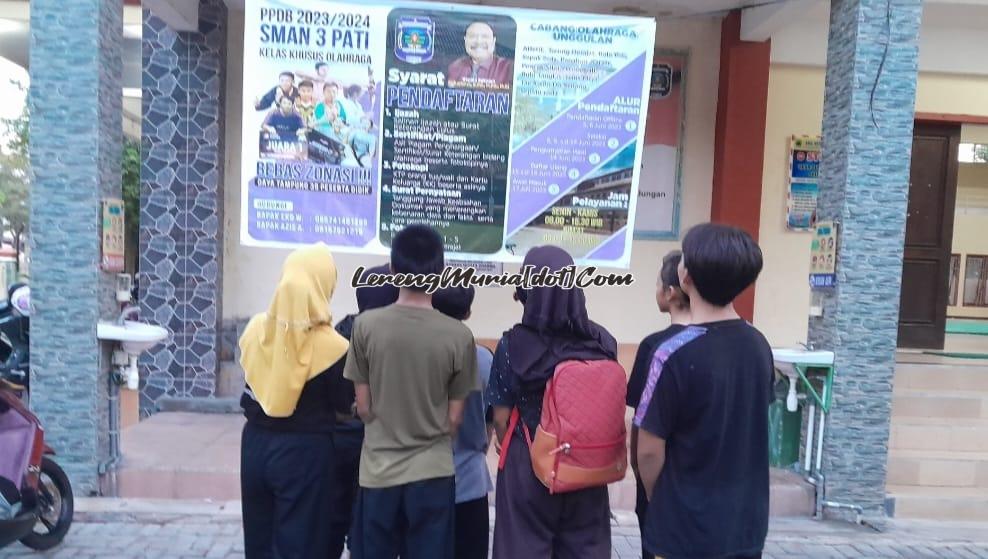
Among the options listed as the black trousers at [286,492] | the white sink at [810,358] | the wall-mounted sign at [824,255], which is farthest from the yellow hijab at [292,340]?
the wall-mounted sign at [824,255]

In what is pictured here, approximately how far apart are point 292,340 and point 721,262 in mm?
1460

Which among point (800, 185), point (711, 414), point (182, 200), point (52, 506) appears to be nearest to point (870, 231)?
point (800, 185)

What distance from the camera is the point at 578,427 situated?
231cm

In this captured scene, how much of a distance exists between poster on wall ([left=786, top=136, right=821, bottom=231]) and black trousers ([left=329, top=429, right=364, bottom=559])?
4.84 meters

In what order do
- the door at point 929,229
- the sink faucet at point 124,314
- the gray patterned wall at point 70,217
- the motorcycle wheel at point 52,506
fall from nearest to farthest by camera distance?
the motorcycle wheel at point 52,506, the gray patterned wall at point 70,217, the sink faucet at point 124,314, the door at point 929,229

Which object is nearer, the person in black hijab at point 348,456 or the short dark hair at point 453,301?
the short dark hair at point 453,301

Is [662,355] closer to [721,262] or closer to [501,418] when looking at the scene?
[721,262]

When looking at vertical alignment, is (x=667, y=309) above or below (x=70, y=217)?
below

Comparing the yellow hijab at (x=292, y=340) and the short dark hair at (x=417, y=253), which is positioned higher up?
the short dark hair at (x=417, y=253)

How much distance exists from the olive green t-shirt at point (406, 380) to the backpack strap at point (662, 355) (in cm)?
68

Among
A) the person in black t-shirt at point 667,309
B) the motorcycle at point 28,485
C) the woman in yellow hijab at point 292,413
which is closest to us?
the woman in yellow hijab at point 292,413

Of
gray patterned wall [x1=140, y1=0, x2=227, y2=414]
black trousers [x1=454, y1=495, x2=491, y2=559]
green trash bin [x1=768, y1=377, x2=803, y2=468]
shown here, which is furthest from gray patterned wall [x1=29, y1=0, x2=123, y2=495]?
green trash bin [x1=768, y1=377, x2=803, y2=468]

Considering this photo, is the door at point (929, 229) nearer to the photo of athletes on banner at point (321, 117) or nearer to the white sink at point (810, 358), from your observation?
the white sink at point (810, 358)

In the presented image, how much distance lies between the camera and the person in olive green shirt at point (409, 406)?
7.88ft
